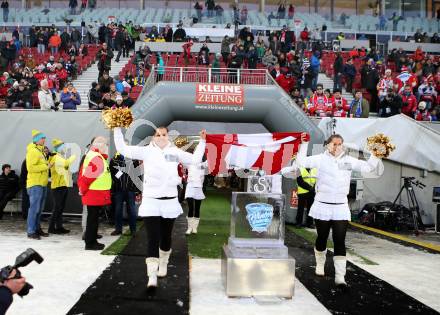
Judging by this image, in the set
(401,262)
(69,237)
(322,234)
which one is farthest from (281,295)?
(69,237)

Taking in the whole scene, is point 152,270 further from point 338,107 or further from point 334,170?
point 338,107

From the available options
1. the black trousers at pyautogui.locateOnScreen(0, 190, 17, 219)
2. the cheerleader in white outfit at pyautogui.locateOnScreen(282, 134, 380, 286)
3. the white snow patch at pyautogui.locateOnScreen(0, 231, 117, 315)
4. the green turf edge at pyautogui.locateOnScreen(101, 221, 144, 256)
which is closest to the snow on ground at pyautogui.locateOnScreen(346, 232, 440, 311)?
the cheerleader in white outfit at pyautogui.locateOnScreen(282, 134, 380, 286)

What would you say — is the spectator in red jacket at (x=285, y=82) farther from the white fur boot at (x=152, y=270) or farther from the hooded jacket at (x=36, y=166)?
the white fur boot at (x=152, y=270)

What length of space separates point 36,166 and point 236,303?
537 centimetres

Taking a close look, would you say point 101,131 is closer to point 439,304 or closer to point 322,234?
point 322,234

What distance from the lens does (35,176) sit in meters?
11.3

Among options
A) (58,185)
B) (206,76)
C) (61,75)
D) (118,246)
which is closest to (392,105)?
(206,76)

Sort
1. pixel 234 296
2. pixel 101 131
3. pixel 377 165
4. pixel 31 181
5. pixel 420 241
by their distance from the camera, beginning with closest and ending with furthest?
pixel 234 296, pixel 377 165, pixel 31 181, pixel 420 241, pixel 101 131

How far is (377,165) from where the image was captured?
8328mm

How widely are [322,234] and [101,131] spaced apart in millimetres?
7895

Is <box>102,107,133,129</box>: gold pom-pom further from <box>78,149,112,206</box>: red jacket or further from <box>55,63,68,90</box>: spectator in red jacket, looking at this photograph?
<box>55,63,68,90</box>: spectator in red jacket

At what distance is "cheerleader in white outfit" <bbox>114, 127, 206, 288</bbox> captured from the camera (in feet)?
24.6

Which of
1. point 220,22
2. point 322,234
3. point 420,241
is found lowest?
point 420,241

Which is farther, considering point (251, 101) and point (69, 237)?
point (251, 101)
